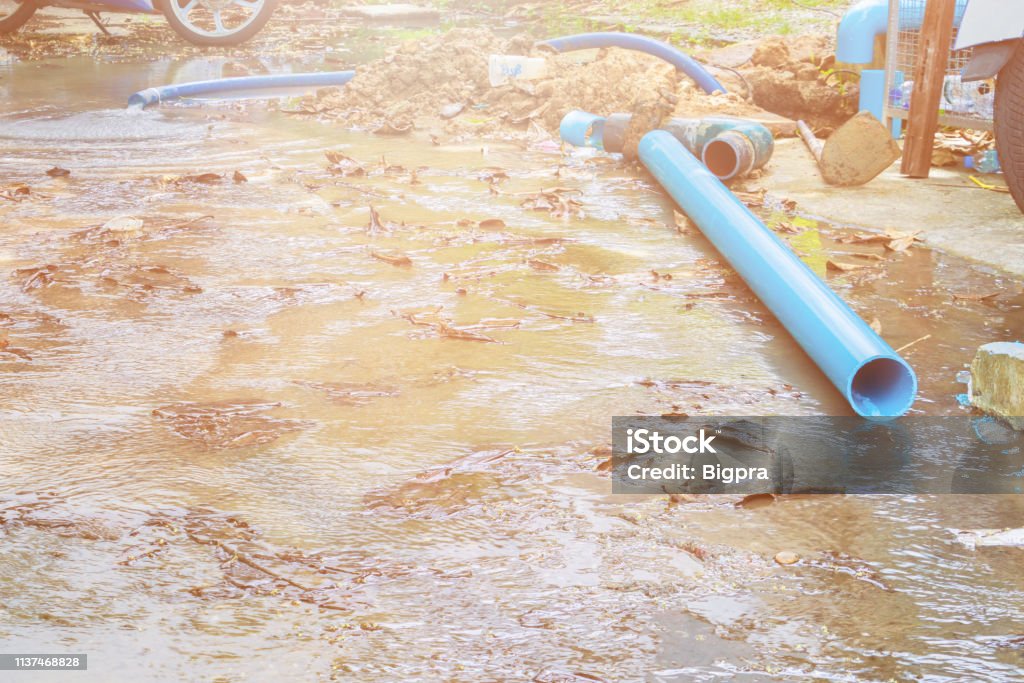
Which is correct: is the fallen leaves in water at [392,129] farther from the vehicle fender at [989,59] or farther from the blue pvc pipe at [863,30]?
the vehicle fender at [989,59]

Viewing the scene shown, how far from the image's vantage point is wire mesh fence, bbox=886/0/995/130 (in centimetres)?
577

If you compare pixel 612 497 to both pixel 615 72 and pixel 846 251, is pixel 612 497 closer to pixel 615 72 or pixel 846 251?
pixel 846 251

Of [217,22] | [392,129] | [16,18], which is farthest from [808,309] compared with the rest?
[16,18]

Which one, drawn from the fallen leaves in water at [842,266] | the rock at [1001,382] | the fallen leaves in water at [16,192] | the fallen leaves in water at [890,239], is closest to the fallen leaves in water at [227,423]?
the rock at [1001,382]

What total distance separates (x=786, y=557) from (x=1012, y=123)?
8.85 feet

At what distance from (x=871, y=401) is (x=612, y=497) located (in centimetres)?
99

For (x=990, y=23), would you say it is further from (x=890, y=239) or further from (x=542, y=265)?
(x=542, y=265)

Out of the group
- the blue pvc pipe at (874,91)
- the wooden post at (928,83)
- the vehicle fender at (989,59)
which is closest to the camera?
the vehicle fender at (989,59)

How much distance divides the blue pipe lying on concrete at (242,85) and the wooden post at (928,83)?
201 inches

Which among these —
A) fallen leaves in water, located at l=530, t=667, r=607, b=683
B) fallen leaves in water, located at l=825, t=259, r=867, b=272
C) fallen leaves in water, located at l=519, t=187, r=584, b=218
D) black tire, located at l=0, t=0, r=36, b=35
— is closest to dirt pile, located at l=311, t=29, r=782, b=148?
fallen leaves in water, located at l=519, t=187, r=584, b=218

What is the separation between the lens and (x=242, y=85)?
9227 mm

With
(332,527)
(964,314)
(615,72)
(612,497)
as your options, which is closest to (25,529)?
(332,527)

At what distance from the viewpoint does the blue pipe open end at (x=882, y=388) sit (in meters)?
2.97

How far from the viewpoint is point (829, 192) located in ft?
18.4
